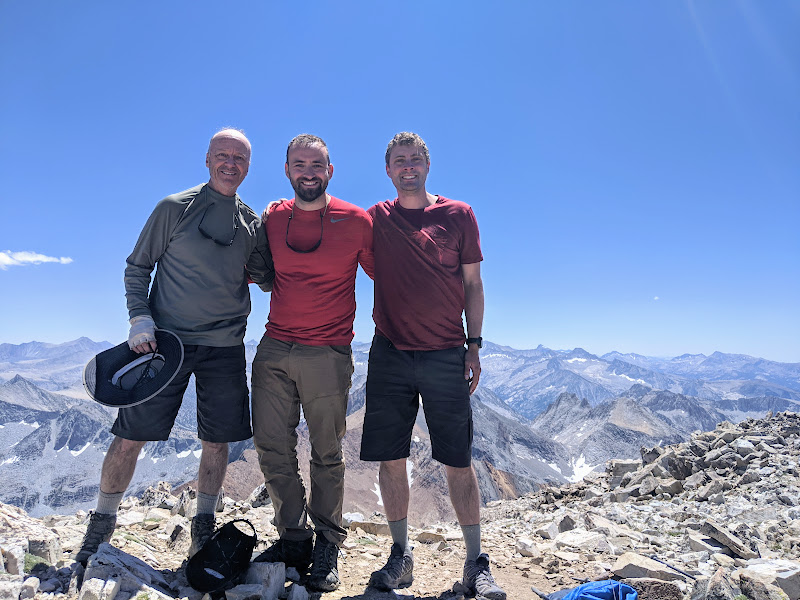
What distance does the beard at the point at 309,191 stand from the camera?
224 inches

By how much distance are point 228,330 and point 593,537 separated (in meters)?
6.57

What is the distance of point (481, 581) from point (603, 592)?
1245mm

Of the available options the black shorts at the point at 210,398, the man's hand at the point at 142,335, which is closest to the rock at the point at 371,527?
the black shorts at the point at 210,398

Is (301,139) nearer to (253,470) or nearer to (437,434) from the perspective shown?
(437,434)

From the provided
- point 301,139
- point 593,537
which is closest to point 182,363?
point 301,139

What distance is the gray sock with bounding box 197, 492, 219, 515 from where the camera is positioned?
5664 mm

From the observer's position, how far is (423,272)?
5.66m

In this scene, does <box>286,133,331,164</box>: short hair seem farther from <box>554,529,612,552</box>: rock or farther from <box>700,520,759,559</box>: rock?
<box>700,520,759,559</box>: rock

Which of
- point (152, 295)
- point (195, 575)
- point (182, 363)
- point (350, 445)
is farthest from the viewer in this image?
point (350, 445)

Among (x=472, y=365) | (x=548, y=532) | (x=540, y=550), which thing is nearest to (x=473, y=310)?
(x=472, y=365)

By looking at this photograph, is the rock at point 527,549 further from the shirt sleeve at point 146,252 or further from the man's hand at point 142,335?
the shirt sleeve at point 146,252

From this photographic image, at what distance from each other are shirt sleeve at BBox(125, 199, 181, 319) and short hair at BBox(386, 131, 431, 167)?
2678 mm

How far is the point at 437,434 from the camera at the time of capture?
561 cm

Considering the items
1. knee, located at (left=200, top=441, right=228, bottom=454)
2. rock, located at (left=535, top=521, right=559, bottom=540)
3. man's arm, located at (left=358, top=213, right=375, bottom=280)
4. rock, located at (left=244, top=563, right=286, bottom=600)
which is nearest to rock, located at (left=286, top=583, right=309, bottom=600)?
rock, located at (left=244, top=563, right=286, bottom=600)
